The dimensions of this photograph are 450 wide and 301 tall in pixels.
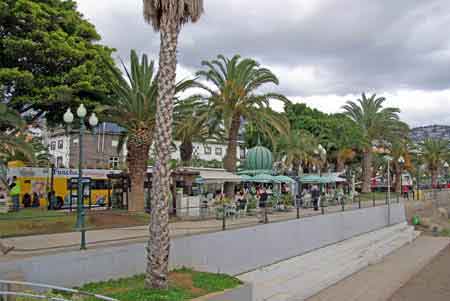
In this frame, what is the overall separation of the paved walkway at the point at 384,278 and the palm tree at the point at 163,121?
718cm

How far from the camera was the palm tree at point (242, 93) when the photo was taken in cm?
2555

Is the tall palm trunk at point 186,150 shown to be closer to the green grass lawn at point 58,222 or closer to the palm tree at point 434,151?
the green grass lawn at point 58,222

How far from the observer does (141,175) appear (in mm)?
20125

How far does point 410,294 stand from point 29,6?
18241mm

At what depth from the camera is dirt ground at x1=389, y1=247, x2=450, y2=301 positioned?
56.7 feet

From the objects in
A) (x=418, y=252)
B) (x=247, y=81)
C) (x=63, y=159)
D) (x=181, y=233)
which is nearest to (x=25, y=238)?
(x=181, y=233)

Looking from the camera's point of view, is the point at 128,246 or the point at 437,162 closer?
the point at 128,246

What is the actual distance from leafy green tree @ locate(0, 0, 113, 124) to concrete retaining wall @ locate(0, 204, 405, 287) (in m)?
8.54

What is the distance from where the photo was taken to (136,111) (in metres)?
19.6

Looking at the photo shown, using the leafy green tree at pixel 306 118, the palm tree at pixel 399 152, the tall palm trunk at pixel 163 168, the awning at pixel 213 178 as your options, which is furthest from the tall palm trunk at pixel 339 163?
the tall palm trunk at pixel 163 168

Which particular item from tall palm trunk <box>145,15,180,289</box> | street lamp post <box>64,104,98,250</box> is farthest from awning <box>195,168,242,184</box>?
tall palm trunk <box>145,15,180,289</box>

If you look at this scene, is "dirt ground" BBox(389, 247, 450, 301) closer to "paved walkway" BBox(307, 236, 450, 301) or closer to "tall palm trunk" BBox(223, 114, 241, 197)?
"paved walkway" BBox(307, 236, 450, 301)

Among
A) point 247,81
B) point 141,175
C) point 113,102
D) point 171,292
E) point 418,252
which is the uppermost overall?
point 247,81

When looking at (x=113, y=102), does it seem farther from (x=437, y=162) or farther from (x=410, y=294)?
(x=437, y=162)
